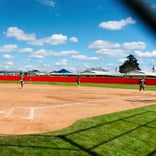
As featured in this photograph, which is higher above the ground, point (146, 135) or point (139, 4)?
point (139, 4)

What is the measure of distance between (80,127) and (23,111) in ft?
14.1

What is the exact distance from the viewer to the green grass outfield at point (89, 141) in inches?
289

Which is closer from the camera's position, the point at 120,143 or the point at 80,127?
the point at 120,143

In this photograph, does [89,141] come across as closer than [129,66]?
Yes

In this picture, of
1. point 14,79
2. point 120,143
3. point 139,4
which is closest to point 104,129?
point 120,143

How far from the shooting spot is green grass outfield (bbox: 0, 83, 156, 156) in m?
7.35

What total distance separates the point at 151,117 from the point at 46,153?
22.1 ft

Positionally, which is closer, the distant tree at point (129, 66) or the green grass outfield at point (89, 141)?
the green grass outfield at point (89, 141)

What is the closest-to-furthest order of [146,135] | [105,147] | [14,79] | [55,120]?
[105,147] < [146,135] < [55,120] < [14,79]

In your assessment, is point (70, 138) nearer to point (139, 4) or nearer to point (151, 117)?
point (151, 117)

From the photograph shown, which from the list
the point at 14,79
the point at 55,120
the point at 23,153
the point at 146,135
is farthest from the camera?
the point at 14,79

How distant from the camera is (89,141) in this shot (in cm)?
845

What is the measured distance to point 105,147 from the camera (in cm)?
808

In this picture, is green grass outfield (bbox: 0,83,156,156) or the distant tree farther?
the distant tree
